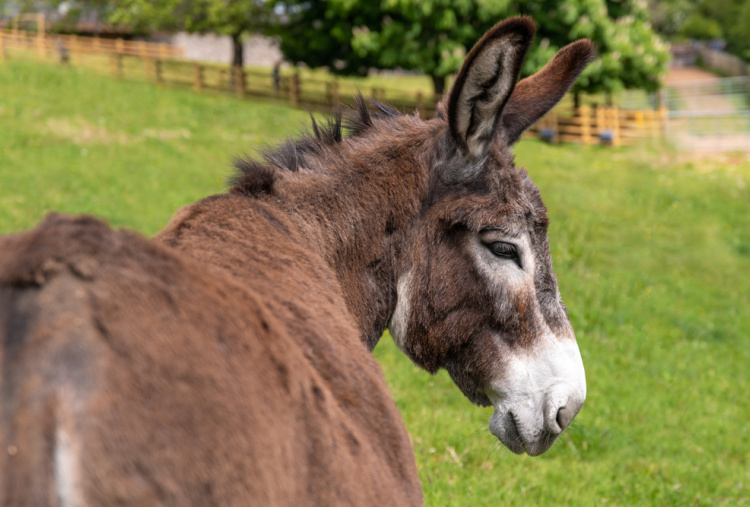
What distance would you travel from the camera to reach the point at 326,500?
1.58m

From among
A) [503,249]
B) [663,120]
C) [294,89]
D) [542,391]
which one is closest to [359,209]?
[503,249]

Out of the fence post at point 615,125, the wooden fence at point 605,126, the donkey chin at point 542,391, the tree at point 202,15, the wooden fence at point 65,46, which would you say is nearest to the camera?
the donkey chin at point 542,391

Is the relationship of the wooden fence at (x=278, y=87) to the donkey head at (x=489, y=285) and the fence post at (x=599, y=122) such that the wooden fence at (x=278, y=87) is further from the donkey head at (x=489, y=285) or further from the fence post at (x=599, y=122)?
the donkey head at (x=489, y=285)

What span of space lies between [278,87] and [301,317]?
26869 mm

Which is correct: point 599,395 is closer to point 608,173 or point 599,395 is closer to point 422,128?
point 422,128

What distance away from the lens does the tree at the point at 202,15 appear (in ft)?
87.8

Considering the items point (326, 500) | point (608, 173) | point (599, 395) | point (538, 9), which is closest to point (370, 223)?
point (326, 500)

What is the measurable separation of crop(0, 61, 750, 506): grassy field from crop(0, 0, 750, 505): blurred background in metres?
0.04

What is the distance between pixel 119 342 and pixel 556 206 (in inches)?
554

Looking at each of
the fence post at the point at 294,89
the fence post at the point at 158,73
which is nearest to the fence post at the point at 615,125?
the fence post at the point at 294,89

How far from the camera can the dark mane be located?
2674 mm

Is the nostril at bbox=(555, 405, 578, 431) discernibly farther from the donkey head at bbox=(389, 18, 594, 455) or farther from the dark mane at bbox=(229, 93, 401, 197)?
the dark mane at bbox=(229, 93, 401, 197)

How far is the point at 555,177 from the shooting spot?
1739 centimetres

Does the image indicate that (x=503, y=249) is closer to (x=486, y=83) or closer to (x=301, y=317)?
(x=486, y=83)
